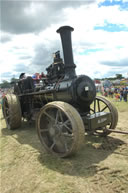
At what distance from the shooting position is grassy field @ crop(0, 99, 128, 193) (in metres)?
2.61

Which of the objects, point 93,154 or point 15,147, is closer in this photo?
point 93,154

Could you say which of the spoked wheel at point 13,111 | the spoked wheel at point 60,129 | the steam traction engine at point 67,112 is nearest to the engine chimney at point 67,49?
the steam traction engine at point 67,112

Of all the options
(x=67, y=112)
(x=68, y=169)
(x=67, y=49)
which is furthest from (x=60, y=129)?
(x=67, y=49)

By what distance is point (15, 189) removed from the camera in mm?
2695

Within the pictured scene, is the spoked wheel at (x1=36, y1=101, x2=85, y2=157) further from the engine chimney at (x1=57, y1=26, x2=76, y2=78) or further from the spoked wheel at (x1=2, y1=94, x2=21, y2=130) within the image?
the spoked wheel at (x1=2, y1=94, x2=21, y2=130)

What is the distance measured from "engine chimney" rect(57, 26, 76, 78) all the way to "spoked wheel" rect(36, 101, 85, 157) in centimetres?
114

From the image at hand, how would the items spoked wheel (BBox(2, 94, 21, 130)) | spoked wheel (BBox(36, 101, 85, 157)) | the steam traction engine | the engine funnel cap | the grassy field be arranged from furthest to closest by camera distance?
spoked wheel (BBox(2, 94, 21, 130))
the engine funnel cap
the steam traction engine
spoked wheel (BBox(36, 101, 85, 157))
the grassy field

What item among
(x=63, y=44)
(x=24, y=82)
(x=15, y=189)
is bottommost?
(x=15, y=189)

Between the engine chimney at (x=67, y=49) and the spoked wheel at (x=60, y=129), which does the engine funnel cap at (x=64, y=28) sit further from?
the spoked wheel at (x=60, y=129)

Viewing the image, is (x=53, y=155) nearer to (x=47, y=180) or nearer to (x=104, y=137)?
(x=47, y=180)

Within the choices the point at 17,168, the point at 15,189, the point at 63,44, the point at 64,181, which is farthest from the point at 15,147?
the point at 63,44

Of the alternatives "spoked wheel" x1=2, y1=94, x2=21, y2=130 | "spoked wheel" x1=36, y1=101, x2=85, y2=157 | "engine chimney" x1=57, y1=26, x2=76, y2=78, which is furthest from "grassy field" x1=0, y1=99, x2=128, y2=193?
"engine chimney" x1=57, y1=26, x2=76, y2=78

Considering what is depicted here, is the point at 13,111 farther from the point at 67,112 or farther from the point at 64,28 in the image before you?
the point at 64,28

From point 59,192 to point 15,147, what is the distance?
2.28m
